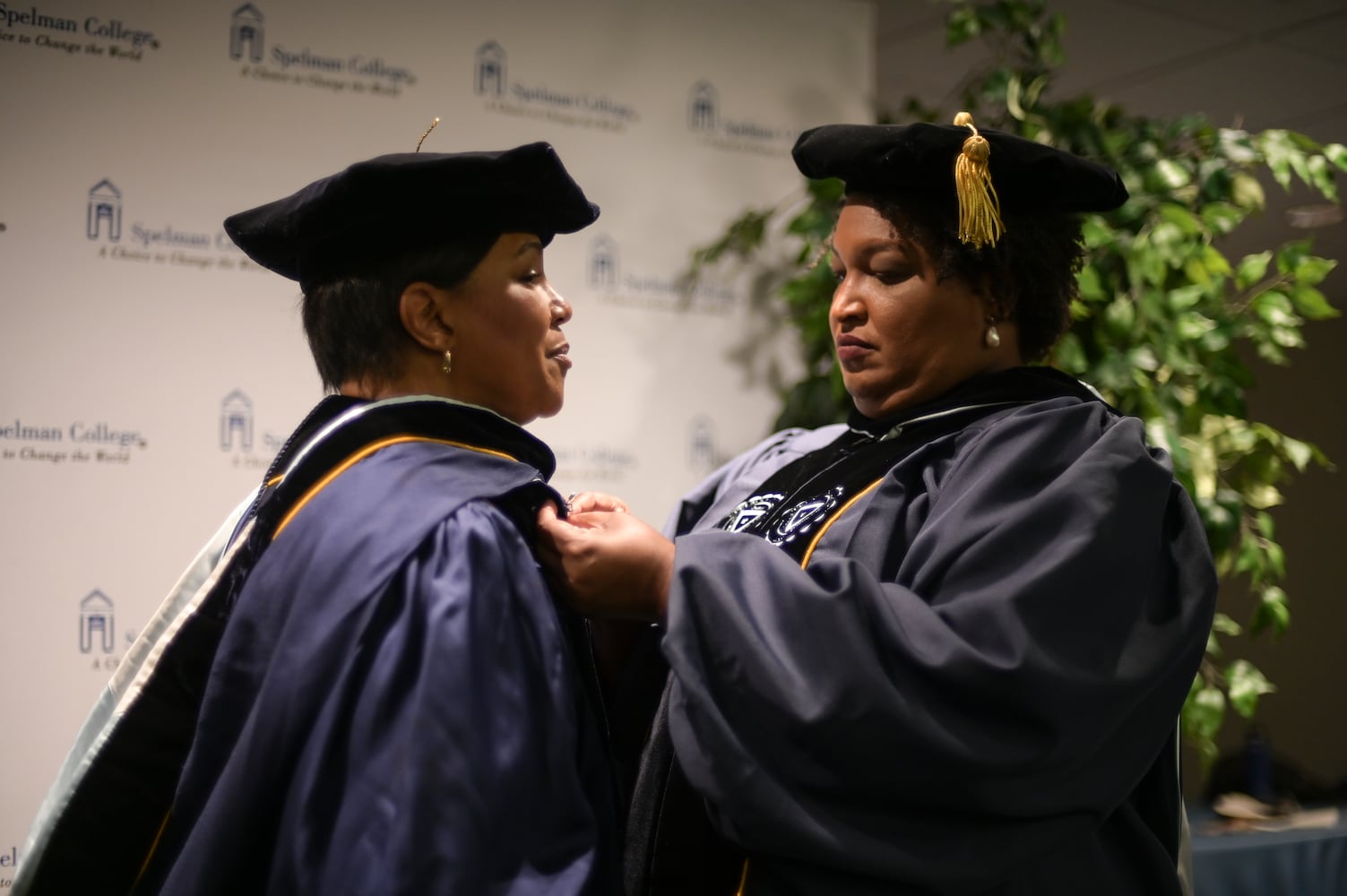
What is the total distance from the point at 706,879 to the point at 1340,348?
633cm

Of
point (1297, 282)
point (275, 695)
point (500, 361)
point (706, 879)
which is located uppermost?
point (1297, 282)

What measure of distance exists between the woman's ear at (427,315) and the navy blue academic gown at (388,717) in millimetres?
150

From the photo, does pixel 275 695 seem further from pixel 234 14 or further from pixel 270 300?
pixel 234 14

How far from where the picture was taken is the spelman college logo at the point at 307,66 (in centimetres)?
256

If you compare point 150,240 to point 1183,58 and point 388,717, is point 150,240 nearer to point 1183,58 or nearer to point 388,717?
point 388,717

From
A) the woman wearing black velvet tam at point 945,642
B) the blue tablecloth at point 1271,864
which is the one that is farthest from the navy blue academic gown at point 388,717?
the blue tablecloth at point 1271,864

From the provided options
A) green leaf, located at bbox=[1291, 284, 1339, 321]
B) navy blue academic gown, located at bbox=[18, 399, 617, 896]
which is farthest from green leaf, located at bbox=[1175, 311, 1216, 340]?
navy blue academic gown, located at bbox=[18, 399, 617, 896]

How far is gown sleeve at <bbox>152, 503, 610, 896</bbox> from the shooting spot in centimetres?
109

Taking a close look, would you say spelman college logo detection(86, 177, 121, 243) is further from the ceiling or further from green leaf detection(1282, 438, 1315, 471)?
green leaf detection(1282, 438, 1315, 471)

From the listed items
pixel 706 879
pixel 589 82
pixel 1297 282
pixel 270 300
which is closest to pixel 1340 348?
pixel 1297 282

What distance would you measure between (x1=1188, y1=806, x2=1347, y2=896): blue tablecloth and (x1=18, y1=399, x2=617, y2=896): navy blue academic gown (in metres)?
2.30

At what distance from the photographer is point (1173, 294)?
280 centimetres

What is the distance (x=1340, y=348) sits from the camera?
259 inches

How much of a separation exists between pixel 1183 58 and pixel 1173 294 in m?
1.27
